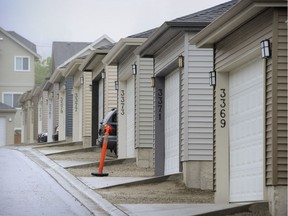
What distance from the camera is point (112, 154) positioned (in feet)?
103

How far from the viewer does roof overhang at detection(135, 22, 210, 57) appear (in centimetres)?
1919

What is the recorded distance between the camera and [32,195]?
17234 millimetres

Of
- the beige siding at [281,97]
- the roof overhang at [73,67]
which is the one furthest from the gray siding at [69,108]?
the beige siding at [281,97]

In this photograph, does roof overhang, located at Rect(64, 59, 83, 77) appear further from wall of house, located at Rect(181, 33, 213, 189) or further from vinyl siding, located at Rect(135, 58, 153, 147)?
wall of house, located at Rect(181, 33, 213, 189)

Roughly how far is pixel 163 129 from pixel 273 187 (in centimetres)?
1030

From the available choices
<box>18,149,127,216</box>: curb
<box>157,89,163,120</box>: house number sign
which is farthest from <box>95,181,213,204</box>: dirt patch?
<box>157,89,163,120</box>: house number sign

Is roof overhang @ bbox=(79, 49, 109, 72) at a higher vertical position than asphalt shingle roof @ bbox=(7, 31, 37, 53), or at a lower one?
lower

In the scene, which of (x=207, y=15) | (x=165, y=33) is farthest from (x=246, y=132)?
(x=165, y=33)

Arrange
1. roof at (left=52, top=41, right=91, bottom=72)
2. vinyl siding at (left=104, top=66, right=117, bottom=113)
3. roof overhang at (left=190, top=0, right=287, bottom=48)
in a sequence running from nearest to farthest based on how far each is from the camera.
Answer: roof overhang at (left=190, top=0, right=287, bottom=48) < vinyl siding at (left=104, top=66, right=117, bottom=113) < roof at (left=52, top=41, right=91, bottom=72)

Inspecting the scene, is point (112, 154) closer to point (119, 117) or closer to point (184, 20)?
point (119, 117)

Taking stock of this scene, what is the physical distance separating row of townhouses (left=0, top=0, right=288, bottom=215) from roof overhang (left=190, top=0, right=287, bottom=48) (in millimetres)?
17

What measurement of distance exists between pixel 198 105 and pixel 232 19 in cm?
536

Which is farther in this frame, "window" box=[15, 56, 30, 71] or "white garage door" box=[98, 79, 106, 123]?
"window" box=[15, 56, 30, 71]

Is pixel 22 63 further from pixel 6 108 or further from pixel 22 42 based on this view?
pixel 6 108
